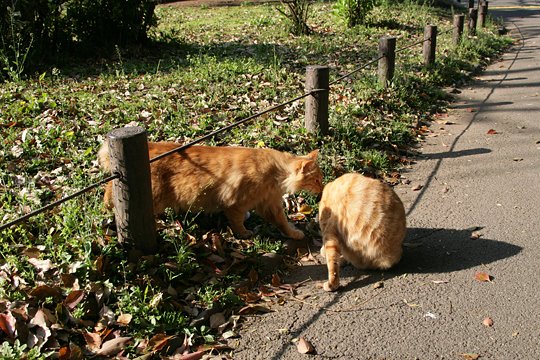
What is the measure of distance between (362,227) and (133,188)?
1.75m

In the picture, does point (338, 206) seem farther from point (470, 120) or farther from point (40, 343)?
point (470, 120)

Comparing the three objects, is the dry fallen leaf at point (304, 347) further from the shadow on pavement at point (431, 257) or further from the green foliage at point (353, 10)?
the green foliage at point (353, 10)

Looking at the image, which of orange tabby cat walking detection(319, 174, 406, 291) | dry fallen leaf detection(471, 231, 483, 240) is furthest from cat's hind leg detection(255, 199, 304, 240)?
dry fallen leaf detection(471, 231, 483, 240)

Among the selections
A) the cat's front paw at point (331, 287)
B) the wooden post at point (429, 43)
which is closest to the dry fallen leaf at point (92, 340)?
the cat's front paw at point (331, 287)

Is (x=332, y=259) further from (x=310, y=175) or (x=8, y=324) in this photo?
(x=8, y=324)

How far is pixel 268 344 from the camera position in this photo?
3480mm

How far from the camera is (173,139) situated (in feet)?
20.2

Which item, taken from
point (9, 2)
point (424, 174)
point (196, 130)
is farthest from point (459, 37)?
point (9, 2)

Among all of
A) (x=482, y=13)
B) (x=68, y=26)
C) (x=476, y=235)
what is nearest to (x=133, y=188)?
(x=476, y=235)

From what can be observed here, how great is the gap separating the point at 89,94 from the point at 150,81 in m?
1.18

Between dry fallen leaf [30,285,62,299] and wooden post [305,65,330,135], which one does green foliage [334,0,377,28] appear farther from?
dry fallen leaf [30,285,62,299]

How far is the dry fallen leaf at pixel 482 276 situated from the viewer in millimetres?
4108

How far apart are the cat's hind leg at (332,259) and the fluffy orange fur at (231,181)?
644mm

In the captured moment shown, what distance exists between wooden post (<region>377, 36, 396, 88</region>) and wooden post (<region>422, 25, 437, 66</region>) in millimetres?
2196
